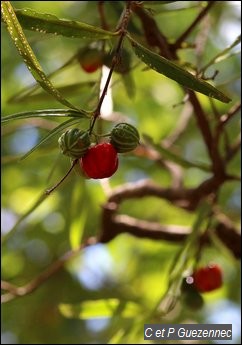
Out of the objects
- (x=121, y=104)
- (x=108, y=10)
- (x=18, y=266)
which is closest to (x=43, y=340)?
(x=18, y=266)

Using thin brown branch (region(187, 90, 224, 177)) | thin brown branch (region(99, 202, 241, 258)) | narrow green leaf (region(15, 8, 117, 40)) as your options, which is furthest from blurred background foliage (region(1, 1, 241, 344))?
narrow green leaf (region(15, 8, 117, 40))

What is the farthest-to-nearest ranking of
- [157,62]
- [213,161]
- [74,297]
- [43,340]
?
[74,297] → [43,340] → [213,161] → [157,62]

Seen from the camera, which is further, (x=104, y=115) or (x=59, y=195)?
(x=59, y=195)

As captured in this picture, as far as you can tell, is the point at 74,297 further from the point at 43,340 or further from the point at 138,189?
the point at 138,189

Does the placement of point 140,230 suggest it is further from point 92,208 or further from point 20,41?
point 20,41

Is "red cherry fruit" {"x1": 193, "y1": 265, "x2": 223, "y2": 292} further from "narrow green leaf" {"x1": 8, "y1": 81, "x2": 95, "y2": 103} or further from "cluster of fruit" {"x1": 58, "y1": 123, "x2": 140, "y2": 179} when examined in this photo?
"cluster of fruit" {"x1": 58, "y1": 123, "x2": 140, "y2": 179}

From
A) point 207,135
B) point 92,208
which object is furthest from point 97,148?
point 92,208
